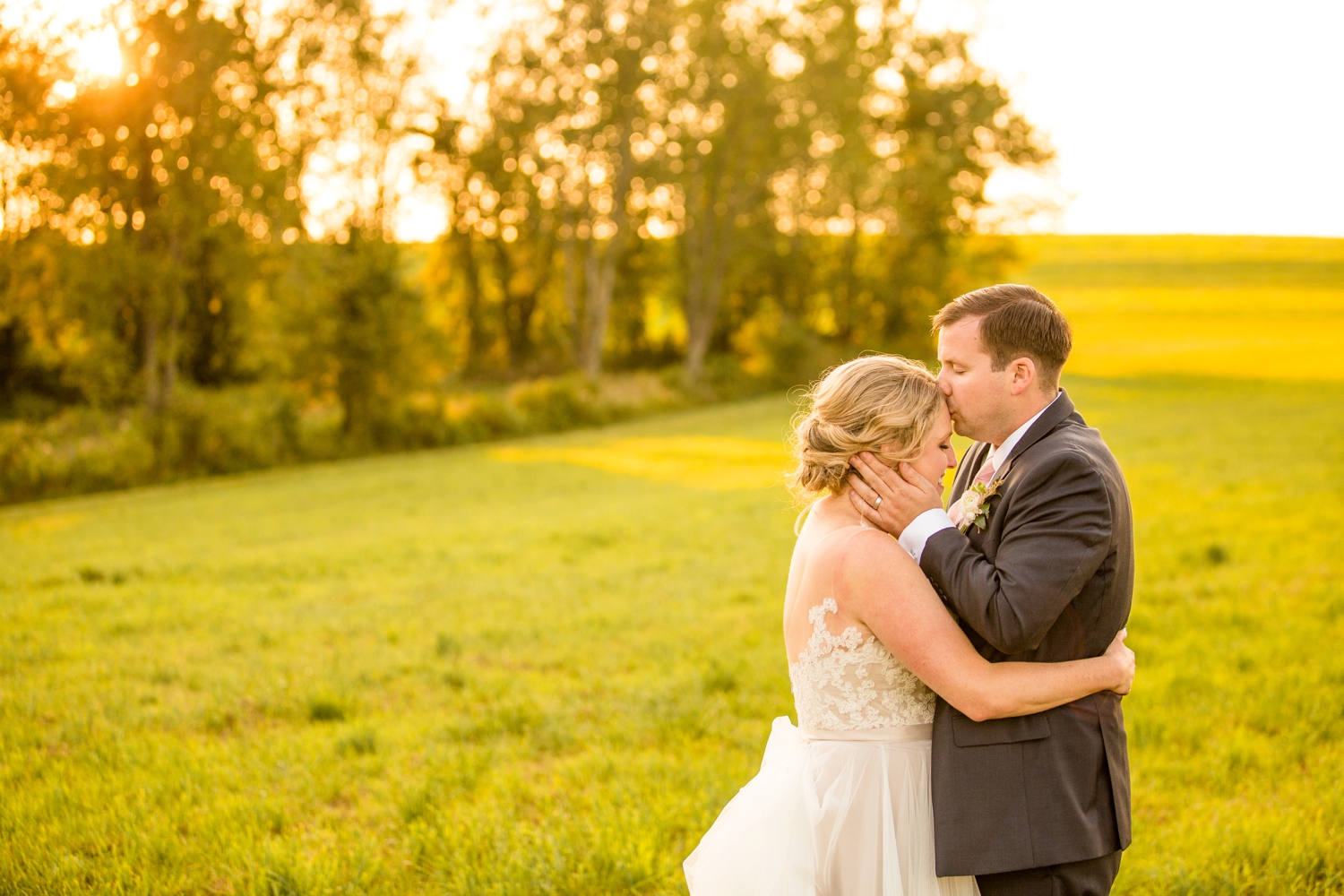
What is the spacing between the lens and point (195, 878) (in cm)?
435

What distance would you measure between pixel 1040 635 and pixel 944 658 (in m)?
0.29

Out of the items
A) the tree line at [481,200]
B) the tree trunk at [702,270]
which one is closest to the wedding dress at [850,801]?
the tree line at [481,200]

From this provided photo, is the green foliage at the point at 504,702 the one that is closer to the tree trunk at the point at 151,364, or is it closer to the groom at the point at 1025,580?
the groom at the point at 1025,580

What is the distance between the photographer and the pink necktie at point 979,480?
3.05 meters

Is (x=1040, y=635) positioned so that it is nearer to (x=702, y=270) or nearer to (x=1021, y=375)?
(x=1021, y=375)

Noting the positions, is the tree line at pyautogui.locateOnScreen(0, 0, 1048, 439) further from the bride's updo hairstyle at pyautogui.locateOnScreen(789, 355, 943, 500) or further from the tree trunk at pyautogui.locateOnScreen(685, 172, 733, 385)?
the bride's updo hairstyle at pyautogui.locateOnScreen(789, 355, 943, 500)

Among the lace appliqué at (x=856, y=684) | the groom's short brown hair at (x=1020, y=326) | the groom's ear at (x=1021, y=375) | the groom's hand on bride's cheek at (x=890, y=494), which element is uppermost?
the groom's short brown hair at (x=1020, y=326)

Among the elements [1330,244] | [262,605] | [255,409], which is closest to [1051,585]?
[262,605]

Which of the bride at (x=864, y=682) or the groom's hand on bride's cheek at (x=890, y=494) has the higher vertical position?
the groom's hand on bride's cheek at (x=890, y=494)

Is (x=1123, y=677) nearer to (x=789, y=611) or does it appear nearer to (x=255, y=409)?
(x=789, y=611)

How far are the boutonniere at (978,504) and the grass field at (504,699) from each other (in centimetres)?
241

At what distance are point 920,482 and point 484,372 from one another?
49285 mm

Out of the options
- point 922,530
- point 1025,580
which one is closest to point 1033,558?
point 1025,580

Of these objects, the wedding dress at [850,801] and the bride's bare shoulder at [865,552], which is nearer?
the bride's bare shoulder at [865,552]
